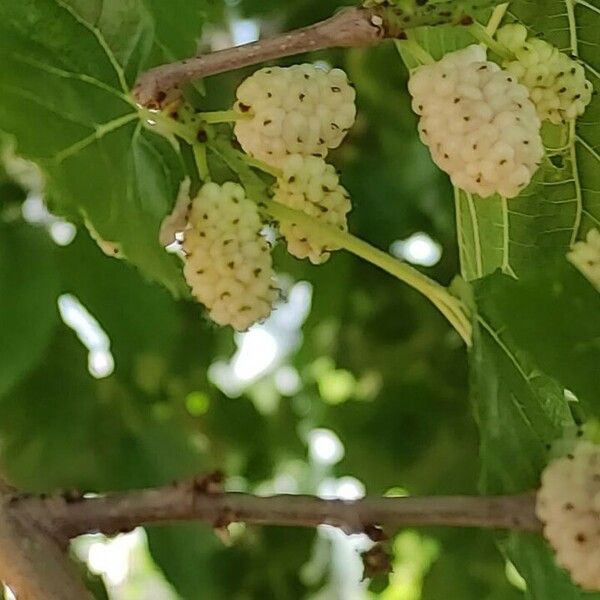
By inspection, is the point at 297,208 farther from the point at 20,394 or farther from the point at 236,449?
the point at 236,449

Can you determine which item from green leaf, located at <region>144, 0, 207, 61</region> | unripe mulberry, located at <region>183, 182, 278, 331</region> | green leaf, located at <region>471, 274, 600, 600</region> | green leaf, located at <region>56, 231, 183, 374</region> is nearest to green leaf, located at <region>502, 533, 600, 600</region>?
green leaf, located at <region>471, 274, 600, 600</region>

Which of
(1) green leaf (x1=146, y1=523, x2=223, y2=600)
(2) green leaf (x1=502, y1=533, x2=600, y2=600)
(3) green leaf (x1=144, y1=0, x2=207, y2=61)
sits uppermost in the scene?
(3) green leaf (x1=144, y1=0, x2=207, y2=61)

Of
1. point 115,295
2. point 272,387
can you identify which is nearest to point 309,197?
point 115,295

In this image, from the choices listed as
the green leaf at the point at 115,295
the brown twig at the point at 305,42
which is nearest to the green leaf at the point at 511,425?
the brown twig at the point at 305,42

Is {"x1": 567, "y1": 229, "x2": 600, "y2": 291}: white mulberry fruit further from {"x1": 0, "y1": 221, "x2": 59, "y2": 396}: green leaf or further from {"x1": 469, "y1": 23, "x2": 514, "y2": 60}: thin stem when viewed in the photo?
{"x1": 0, "y1": 221, "x2": 59, "y2": 396}: green leaf

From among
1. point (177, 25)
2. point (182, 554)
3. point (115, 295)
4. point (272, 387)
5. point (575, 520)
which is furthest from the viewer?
point (272, 387)

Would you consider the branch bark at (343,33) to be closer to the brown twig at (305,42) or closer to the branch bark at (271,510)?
the brown twig at (305,42)

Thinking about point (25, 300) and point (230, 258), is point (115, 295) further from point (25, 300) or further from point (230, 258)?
point (230, 258)
